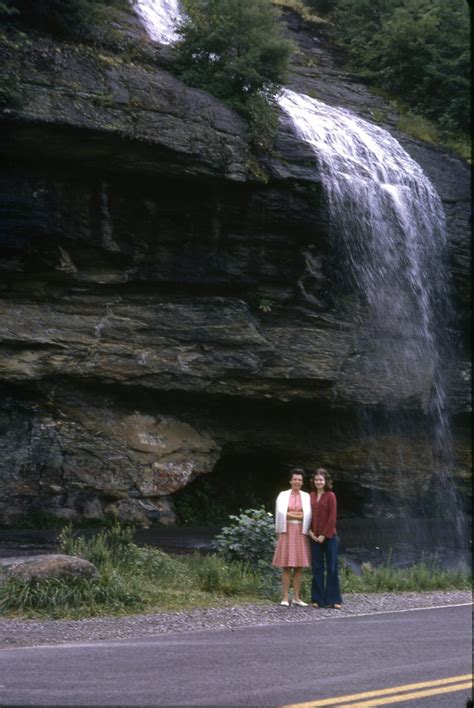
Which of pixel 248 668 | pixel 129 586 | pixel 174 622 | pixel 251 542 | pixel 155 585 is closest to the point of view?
pixel 248 668

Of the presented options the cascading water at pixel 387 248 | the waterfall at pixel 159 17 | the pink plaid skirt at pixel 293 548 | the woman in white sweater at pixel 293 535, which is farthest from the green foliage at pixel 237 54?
the pink plaid skirt at pixel 293 548

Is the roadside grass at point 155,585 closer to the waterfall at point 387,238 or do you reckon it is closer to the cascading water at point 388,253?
the cascading water at point 388,253

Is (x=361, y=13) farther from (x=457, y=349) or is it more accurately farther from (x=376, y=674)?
(x=376, y=674)

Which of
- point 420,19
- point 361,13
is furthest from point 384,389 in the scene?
point 361,13

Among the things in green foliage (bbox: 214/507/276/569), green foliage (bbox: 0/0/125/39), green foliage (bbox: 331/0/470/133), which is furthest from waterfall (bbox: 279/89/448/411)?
green foliage (bbox: 214/507/276/569)

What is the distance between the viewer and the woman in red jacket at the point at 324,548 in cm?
1216

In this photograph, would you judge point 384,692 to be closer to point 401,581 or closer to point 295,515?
point 295,515

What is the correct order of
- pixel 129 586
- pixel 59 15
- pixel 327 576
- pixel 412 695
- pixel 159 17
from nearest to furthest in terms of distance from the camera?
pixel 412 695 → pixel 129 586 → pixel 327 576 → pixel 59 15 → pixel 159 17

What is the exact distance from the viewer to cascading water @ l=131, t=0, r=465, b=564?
2231 cm

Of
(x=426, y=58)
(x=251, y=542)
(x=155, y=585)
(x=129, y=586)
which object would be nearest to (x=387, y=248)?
(x=426, y=58)

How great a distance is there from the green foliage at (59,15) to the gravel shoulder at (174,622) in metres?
13.8

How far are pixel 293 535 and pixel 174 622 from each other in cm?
227

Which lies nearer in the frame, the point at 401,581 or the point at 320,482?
the point at 320,482

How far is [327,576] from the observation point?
480 inches
